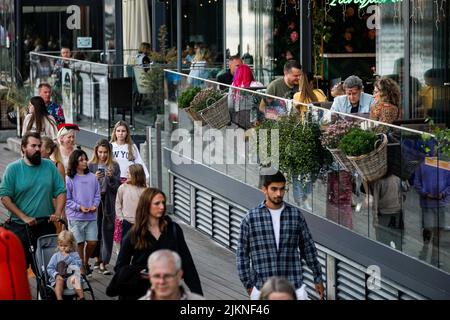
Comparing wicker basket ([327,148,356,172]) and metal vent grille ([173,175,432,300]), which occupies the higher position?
wicker basket ([327,148,356,172])

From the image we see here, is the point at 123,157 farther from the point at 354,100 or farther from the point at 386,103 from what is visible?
the point at 386,103

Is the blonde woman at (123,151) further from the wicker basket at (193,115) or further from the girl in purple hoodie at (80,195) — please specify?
the wicker basket at (193,115)

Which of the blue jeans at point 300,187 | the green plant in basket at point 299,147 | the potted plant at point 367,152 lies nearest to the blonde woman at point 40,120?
the green plant in basket at point 299,147

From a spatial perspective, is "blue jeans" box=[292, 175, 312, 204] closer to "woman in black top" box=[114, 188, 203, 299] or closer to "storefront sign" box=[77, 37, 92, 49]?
"woman in black top" box=[114, 188, 203, 299]

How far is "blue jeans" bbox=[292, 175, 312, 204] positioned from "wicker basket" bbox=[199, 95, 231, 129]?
2447 mm

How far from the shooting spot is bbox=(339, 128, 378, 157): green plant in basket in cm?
1227

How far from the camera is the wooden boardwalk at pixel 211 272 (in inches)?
555

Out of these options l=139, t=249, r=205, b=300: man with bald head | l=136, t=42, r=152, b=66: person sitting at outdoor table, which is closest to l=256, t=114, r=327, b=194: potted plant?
l=139, t=249, r=205, b=300: man with bald head

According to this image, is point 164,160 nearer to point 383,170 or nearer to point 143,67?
point 143,67

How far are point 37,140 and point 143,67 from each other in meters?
11.0

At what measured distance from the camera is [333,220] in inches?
525

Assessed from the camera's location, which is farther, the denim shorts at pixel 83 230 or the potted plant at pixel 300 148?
the denim shorts at pixel 83 230

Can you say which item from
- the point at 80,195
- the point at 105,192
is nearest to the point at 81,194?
the point at 80,195

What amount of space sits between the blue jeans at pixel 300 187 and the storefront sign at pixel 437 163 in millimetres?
2682
